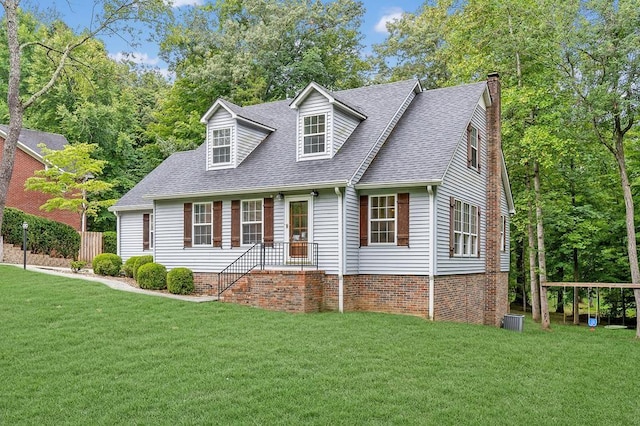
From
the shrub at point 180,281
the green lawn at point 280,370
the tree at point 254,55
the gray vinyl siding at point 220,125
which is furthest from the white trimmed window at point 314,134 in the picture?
the tree at point 254,55

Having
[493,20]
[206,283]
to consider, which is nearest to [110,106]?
[206,283]

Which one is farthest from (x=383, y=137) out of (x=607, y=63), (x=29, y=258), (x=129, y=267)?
(x=29, y=258)

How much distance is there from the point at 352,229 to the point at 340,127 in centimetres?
325

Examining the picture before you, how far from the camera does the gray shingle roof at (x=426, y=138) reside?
1393 cm

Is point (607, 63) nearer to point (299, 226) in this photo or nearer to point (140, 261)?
point (299, 226)

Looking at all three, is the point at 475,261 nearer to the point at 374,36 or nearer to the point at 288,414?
the point at 288,414

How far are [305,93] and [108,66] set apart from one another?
17.8 ft

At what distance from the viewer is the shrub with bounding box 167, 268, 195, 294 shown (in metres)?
15.5

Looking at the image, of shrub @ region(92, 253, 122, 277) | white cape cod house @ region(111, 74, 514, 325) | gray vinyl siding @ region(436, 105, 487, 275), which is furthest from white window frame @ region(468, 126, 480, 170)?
shrub @ region(92, 253, 122, 277)

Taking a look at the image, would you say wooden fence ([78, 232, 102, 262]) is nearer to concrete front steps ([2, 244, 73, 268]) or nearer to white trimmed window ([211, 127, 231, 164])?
concrete front steps ([2, 244, 73, 268])

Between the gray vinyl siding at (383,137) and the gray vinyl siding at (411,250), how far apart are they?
29.3 inches

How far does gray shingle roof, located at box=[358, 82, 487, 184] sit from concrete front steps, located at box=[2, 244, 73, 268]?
14613 millimetres

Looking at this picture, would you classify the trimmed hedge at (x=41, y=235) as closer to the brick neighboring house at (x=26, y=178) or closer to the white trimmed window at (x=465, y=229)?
the brick neighboring house at (x=26, y=178)

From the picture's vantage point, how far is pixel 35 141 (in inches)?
1144
